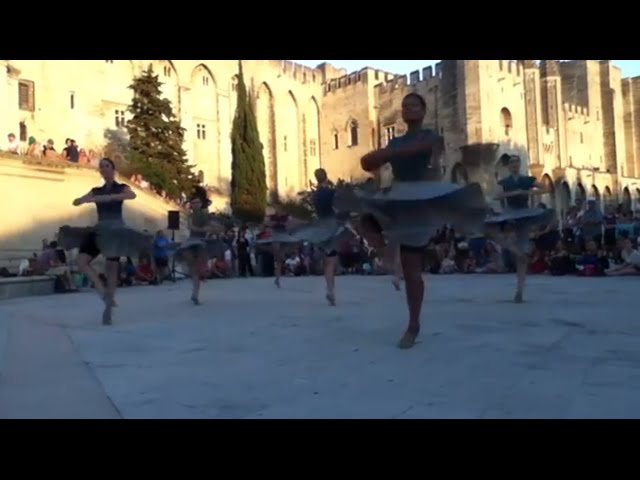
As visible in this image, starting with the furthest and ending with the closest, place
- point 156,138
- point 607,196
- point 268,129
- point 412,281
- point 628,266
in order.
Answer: point 607,196 < point 268,129 < point 156,138 < point 628,266 < point 412,281

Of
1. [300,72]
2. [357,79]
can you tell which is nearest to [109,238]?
[300,72]

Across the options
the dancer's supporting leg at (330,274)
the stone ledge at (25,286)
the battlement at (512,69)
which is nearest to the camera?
the dancer's supporting leg at (330,274)

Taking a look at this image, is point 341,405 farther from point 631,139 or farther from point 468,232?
point 631,139

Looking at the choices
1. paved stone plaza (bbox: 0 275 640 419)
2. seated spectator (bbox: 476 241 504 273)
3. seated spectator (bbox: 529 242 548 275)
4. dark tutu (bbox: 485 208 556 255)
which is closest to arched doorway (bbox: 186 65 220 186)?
seated spectator (bbox: 476 241 504 273)

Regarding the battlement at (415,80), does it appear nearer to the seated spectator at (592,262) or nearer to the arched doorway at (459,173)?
the arched doorway at (459,173)

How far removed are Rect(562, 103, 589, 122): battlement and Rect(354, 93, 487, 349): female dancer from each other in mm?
72097

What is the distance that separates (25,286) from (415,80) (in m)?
53.1

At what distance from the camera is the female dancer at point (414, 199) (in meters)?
5.62

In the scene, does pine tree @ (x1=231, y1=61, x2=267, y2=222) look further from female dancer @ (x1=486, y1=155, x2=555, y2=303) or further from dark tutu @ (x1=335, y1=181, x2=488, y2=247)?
dark tutu @ (x1=335, y1=181, x2=488, y2=247)

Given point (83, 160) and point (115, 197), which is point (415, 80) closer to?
point (83, 160)

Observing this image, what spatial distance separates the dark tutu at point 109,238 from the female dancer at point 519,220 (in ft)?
15.1

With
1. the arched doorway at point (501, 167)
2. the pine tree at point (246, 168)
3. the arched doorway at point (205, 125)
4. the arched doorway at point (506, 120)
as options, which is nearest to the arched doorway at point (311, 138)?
the arched doorway at point (205, 125)

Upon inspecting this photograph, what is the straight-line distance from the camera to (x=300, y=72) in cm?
6581

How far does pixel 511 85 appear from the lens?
61562 millimetres
